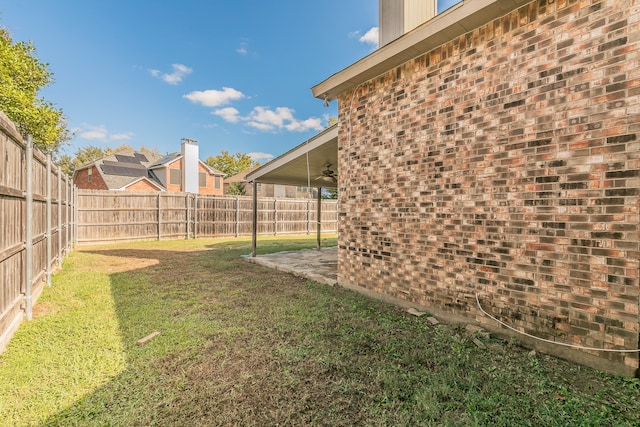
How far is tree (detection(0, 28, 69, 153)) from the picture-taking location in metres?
11.6

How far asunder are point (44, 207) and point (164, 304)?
307cm

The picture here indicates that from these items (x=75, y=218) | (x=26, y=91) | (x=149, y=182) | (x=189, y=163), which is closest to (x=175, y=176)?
(x=189, y=163)

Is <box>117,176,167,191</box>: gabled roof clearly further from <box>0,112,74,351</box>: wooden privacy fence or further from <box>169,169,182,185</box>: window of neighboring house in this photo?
<box>0,112,74,351</box>: wooden privacy fence

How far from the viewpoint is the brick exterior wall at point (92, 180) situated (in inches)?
853

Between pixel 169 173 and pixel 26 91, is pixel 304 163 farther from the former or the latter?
pixel 169 173

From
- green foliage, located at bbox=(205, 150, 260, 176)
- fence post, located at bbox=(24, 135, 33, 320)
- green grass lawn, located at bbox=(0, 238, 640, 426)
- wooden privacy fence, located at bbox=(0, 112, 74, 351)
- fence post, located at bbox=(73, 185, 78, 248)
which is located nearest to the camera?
green grass lawn, located at bbox=(0, 238, 640, 426)

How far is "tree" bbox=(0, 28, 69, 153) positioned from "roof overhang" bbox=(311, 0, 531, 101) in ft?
41.8

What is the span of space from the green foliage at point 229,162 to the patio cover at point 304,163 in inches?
1127

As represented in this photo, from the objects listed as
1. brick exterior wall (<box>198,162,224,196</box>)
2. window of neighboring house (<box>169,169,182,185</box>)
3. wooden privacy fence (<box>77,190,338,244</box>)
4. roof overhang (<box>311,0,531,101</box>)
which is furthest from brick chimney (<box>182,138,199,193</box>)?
roof overhang (<box>311,0,531,101</box>)

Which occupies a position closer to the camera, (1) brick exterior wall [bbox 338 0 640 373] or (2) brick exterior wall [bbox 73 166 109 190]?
(1) brick exterior wall [bbox 338 0 640 373]

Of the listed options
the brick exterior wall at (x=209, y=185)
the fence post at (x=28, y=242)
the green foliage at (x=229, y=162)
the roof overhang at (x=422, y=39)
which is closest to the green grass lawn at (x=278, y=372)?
the fence post at (x=28, y=242)

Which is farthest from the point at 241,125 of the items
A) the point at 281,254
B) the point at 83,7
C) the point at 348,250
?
the point at 348,250

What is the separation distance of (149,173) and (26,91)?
39.2 ft

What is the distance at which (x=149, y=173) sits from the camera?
81.3 feet
